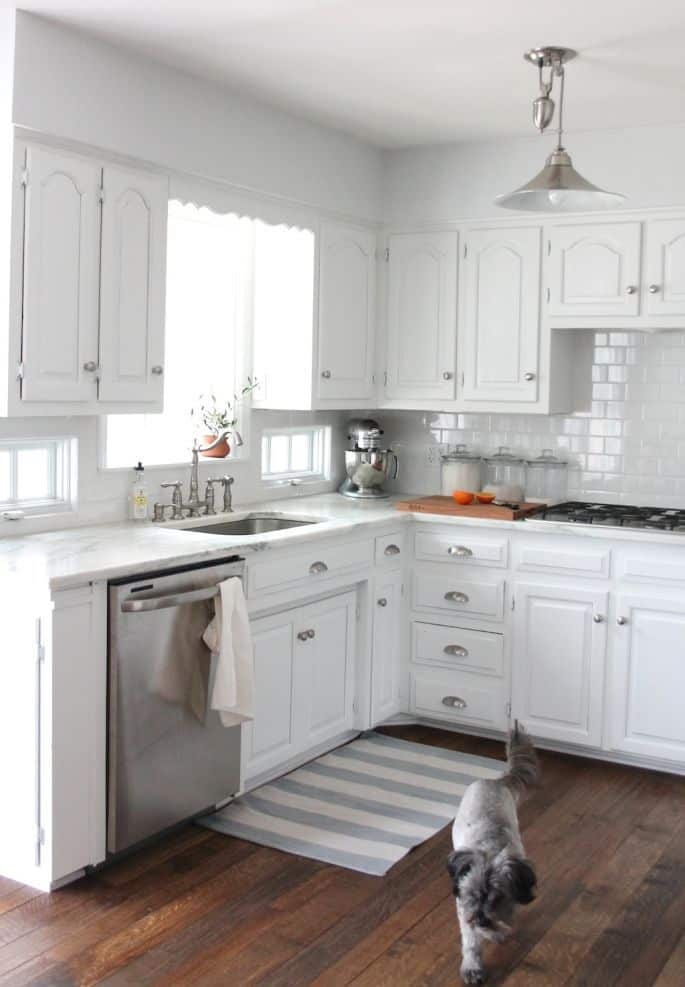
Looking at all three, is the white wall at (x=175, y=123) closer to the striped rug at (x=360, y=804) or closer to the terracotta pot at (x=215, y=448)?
the terracotta pot at (x=215, y=448)

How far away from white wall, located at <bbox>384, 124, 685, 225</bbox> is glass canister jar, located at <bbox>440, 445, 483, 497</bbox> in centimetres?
111

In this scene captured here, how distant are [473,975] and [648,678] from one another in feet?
6.08

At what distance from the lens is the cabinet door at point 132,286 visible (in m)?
3.69

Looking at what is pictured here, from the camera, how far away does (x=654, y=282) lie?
4543 millimetres

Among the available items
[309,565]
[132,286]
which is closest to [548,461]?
[309,565]

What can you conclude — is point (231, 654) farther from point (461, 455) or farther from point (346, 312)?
point (461, 455)

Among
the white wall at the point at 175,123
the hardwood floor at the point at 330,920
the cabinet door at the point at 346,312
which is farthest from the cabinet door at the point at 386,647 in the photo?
the white wall at the point at 175,123

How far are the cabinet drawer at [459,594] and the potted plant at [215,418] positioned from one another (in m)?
1.02

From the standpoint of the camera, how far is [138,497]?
415 centimetres

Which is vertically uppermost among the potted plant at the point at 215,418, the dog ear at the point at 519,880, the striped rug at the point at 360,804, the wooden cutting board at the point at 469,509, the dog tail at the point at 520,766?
the potted plant at the point at 215,418

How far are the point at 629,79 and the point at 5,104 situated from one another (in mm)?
2125

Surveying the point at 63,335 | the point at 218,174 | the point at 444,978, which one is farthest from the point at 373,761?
the point at 218,174

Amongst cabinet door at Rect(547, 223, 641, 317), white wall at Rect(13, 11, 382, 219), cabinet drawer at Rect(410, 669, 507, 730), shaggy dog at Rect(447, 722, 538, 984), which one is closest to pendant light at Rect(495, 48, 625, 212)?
cabinet door at Rect(547, 223, 641, 317)

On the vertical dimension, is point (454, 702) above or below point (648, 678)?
below
